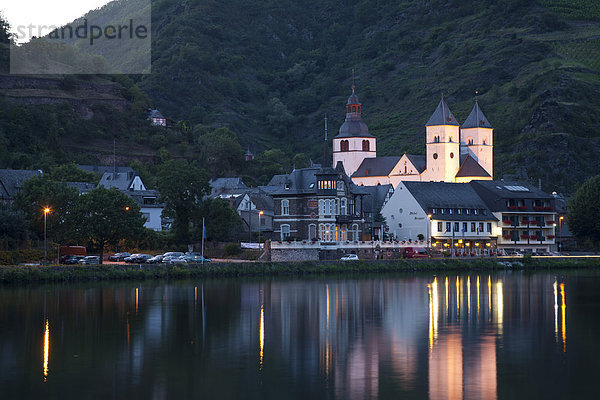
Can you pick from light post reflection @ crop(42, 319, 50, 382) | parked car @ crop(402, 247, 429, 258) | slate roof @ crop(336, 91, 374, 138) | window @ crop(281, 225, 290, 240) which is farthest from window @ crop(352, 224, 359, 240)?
slate roof @ crop(336, 91, 374, 138)

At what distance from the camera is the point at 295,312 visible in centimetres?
5109

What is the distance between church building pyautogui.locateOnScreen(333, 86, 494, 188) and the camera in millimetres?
145875

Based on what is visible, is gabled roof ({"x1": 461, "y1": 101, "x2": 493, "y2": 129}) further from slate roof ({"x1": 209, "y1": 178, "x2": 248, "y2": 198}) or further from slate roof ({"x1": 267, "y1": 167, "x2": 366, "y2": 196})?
slate roof ({"x1": 267, "y1": 167, "x2": 366, "y2": 196})

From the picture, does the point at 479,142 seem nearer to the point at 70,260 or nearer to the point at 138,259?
the point at 138,259

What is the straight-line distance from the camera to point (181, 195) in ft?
305

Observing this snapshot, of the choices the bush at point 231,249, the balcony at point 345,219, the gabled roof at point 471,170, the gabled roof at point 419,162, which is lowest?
the bush at point 231,249

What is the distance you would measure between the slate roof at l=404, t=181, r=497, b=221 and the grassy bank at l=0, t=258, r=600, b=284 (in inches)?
536

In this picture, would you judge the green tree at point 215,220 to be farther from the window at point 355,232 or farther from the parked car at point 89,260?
the parked car at point 89,260

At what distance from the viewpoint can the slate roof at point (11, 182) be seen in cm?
10056

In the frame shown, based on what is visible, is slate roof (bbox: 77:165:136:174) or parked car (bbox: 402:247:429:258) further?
slate roof (bbox: 77:165:136:174)

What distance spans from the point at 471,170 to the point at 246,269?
72.7 m

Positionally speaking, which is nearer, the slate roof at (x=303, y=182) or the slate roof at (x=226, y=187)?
the slate roof at (x=303, y=182)

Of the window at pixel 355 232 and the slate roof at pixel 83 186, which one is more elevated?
the slate roof at pixel 83 186

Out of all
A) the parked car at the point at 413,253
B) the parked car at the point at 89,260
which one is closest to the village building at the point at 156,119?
the parked car at the point at 413,253
